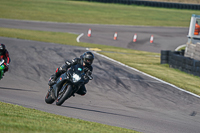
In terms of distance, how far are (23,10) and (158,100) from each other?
1366 inches

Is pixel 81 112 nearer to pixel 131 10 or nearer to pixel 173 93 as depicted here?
pixel 173 93

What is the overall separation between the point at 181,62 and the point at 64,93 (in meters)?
9.95

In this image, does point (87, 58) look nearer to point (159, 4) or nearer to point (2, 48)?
point (2, 48)

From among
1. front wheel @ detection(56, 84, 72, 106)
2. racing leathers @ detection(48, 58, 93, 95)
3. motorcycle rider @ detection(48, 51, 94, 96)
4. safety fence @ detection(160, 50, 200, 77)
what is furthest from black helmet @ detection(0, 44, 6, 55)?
safety fence @ detection(160, 50, 200, 77)

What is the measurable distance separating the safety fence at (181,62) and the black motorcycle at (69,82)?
8738 millimetres

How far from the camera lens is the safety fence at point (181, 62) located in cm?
1584

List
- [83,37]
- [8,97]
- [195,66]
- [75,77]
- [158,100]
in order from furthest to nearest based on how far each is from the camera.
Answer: [83,37], [195,66], [158,100], [8,97], [75,77]

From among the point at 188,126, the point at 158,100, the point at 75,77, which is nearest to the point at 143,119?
the point at 188,126

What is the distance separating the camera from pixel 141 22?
139 ft

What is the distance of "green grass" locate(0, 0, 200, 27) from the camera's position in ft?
130

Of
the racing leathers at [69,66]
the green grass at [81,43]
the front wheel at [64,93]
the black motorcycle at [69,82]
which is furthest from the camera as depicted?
the racing leathers at [69,66]

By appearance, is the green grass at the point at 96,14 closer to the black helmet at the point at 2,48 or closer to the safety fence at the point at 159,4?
the safety fence at the point at 159,4

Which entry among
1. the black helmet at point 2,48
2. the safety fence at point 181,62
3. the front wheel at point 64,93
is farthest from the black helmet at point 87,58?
the safety fence at point 181,62

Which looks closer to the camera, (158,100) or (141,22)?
(158,100)
